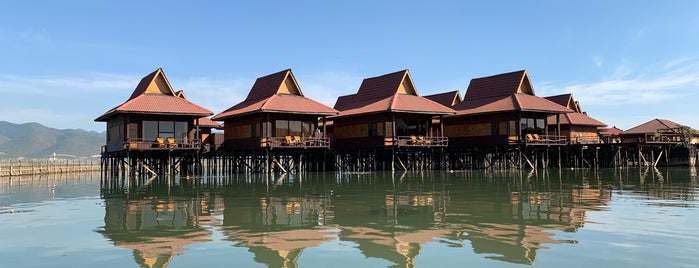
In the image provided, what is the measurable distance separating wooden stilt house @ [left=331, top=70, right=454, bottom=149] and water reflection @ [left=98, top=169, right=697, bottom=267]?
56.9 ft

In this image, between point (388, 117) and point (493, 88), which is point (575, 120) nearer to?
point (493, 88)

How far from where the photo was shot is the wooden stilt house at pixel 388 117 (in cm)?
3725

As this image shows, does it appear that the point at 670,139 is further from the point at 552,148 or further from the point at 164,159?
the point at 164,159

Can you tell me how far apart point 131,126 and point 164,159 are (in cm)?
465

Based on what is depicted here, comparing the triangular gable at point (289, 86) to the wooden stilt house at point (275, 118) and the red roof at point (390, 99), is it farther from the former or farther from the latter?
the red roof at point (390, 99)

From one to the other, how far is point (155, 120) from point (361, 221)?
24.6m

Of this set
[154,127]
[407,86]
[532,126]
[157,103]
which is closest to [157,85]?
[157,103]

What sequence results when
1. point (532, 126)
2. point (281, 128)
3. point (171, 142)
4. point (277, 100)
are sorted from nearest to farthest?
point (171, 142) → point (281, 128) → point (277, 100) → point (532, 126)

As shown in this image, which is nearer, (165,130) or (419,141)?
(165,130)

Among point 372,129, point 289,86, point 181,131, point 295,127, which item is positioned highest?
point 289,86

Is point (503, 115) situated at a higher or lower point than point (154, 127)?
higher

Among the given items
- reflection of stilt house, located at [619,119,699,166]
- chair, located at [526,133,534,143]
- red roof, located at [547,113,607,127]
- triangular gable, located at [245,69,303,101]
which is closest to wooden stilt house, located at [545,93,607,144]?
red roof, located at [547,113,607,127]

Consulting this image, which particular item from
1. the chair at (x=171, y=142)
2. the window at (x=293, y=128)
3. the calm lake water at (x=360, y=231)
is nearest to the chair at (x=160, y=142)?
the chair at (x=171, y=142)

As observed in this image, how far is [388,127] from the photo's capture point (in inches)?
1468
